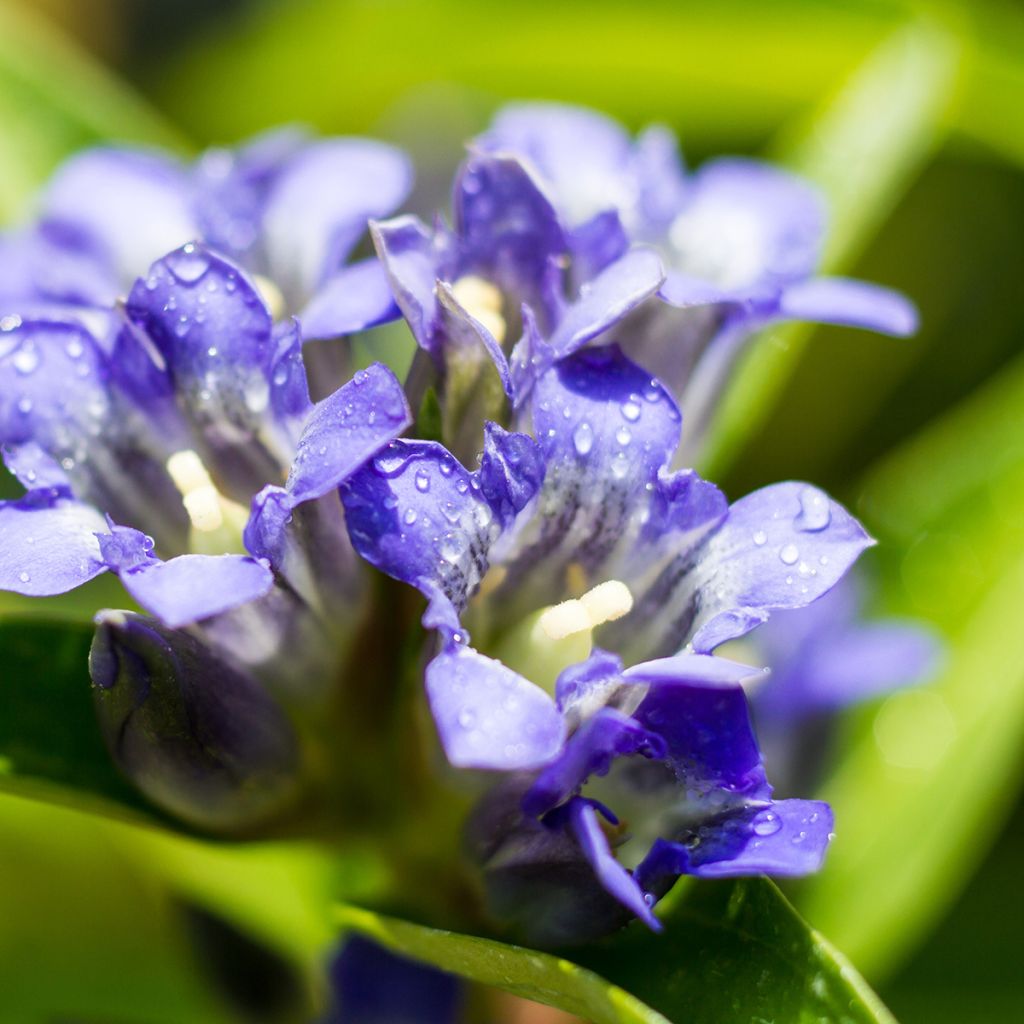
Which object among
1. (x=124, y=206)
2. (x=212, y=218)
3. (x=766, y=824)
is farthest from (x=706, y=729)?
(x=124, y=206)

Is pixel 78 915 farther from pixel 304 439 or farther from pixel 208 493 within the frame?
pixel 304 439

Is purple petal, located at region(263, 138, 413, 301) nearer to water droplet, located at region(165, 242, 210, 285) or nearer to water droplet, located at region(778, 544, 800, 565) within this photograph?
water droplet, located at region(165, 242, 210, 285)

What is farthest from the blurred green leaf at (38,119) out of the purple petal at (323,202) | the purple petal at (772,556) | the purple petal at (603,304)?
the purple petal at (772,556)

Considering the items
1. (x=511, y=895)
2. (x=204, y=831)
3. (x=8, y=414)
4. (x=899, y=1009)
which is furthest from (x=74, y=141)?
(x=899, y=1009)

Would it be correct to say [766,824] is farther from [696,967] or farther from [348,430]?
[348,430]

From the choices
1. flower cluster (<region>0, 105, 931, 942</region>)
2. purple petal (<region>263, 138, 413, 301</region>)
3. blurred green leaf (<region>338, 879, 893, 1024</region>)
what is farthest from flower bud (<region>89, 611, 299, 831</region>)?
purple petal (<region>263, 138, 413, 301</region>)
